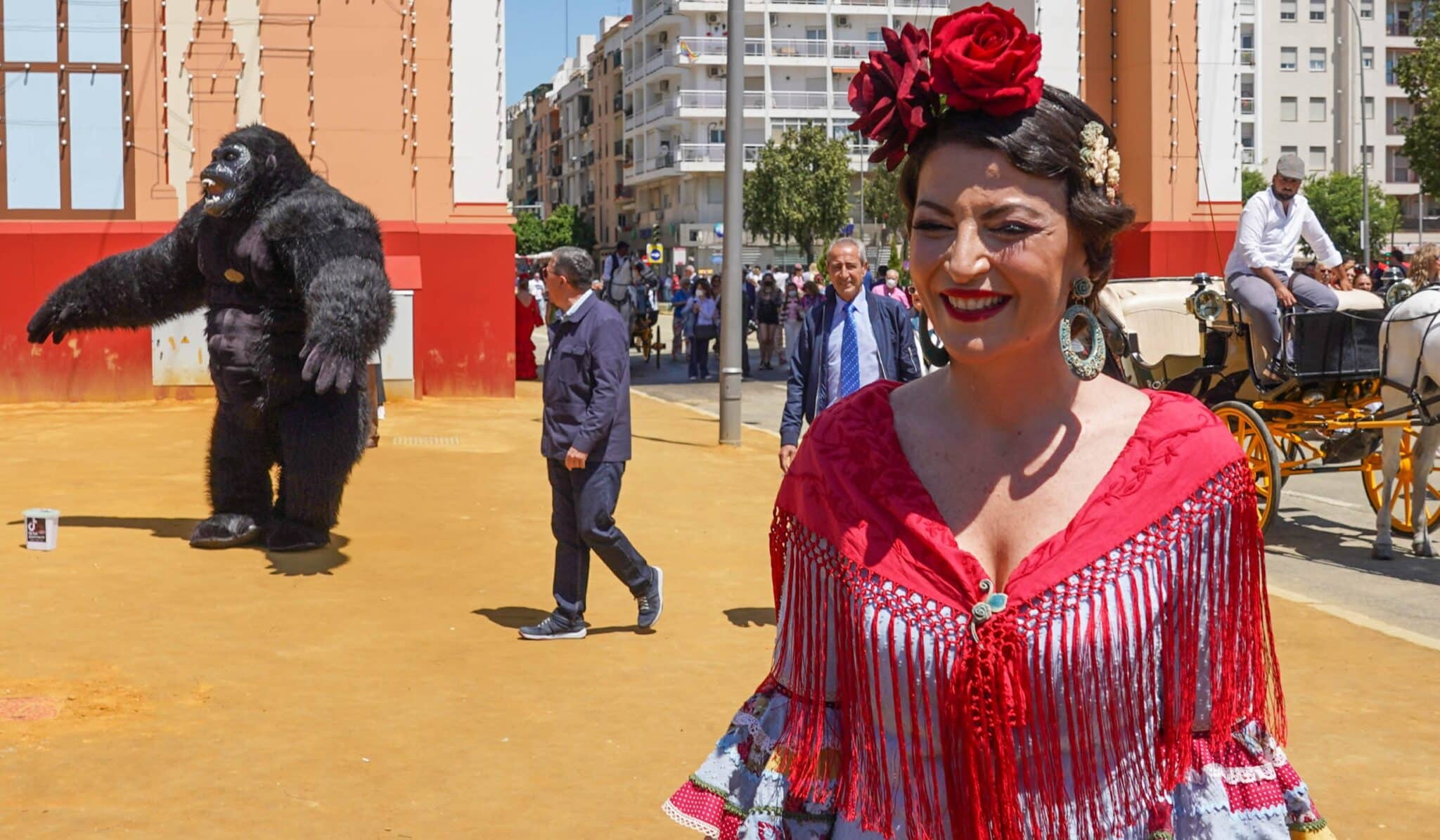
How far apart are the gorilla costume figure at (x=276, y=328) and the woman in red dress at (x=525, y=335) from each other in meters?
15.2

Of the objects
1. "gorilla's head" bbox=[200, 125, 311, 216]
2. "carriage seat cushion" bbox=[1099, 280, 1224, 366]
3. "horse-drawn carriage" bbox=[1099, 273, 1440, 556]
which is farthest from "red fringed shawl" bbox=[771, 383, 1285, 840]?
"carriage seat cushion" bbox=[1099, 280, 1224, 366]

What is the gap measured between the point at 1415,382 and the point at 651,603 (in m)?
5.41

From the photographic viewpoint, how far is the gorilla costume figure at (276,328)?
31.1 ft

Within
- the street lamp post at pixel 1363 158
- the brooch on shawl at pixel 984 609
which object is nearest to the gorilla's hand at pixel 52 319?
the brooch on shawl at pixel 984 609

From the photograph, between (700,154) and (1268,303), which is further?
(700,154)

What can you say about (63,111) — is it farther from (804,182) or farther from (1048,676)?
(804,182)

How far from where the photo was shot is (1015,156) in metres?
2.28

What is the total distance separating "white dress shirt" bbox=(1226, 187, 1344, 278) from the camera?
36.7 feet

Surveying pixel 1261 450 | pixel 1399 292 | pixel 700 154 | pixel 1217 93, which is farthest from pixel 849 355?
pixel 700 154

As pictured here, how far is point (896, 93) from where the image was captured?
232 centimetres

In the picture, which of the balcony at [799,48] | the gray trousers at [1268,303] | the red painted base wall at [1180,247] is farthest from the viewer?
the balcony at [799,48]

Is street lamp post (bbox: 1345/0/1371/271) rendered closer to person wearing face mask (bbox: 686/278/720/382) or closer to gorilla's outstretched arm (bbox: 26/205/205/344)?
person wearing face mask (bbox: 686/278/720/382)

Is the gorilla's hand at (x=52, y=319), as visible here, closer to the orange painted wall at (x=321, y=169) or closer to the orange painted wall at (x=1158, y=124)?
the orange painted wall at (x=321, y=169)

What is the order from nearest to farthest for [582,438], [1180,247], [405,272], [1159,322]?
1. [582,438]
2. [1159,322]
3. [405,272]
4. [1180,247]
